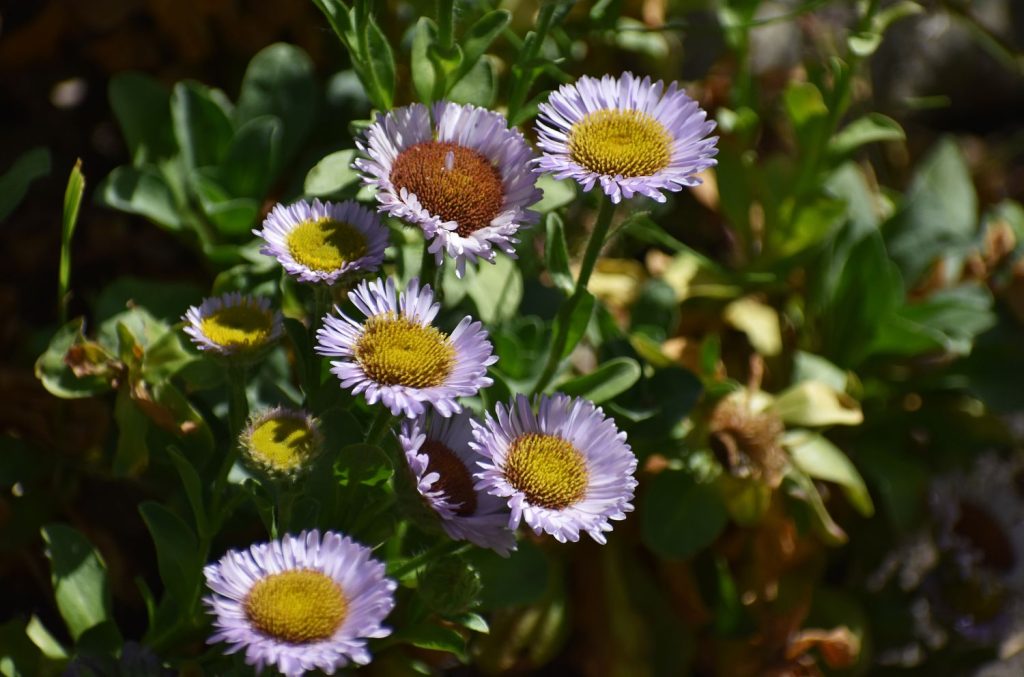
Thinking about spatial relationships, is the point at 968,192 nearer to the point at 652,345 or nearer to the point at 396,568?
the point at 652,345

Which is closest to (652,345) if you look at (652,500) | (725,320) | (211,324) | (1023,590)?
(652,500)

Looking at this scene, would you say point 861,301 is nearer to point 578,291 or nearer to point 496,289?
point 496,289

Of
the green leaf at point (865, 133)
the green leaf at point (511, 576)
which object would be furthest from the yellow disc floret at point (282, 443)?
the green leaf at point (865, 133)

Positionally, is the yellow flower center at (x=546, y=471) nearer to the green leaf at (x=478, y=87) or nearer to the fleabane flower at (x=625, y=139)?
the fleabane flower at (x=625, y=139)

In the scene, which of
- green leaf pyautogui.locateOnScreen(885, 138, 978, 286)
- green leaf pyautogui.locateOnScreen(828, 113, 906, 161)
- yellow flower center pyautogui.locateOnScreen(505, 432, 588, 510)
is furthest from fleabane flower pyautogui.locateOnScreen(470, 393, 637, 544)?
green leaf pyautogui.locateOnScreen(885, 138, 978, 286)

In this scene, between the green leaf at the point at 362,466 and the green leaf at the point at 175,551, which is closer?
the green leaf at the point at 362,466

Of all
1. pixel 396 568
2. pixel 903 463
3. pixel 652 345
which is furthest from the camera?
pixel 903 463

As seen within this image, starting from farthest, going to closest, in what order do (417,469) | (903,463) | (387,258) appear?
1. (903,463)
2. (387,258)
3. (417,469)
